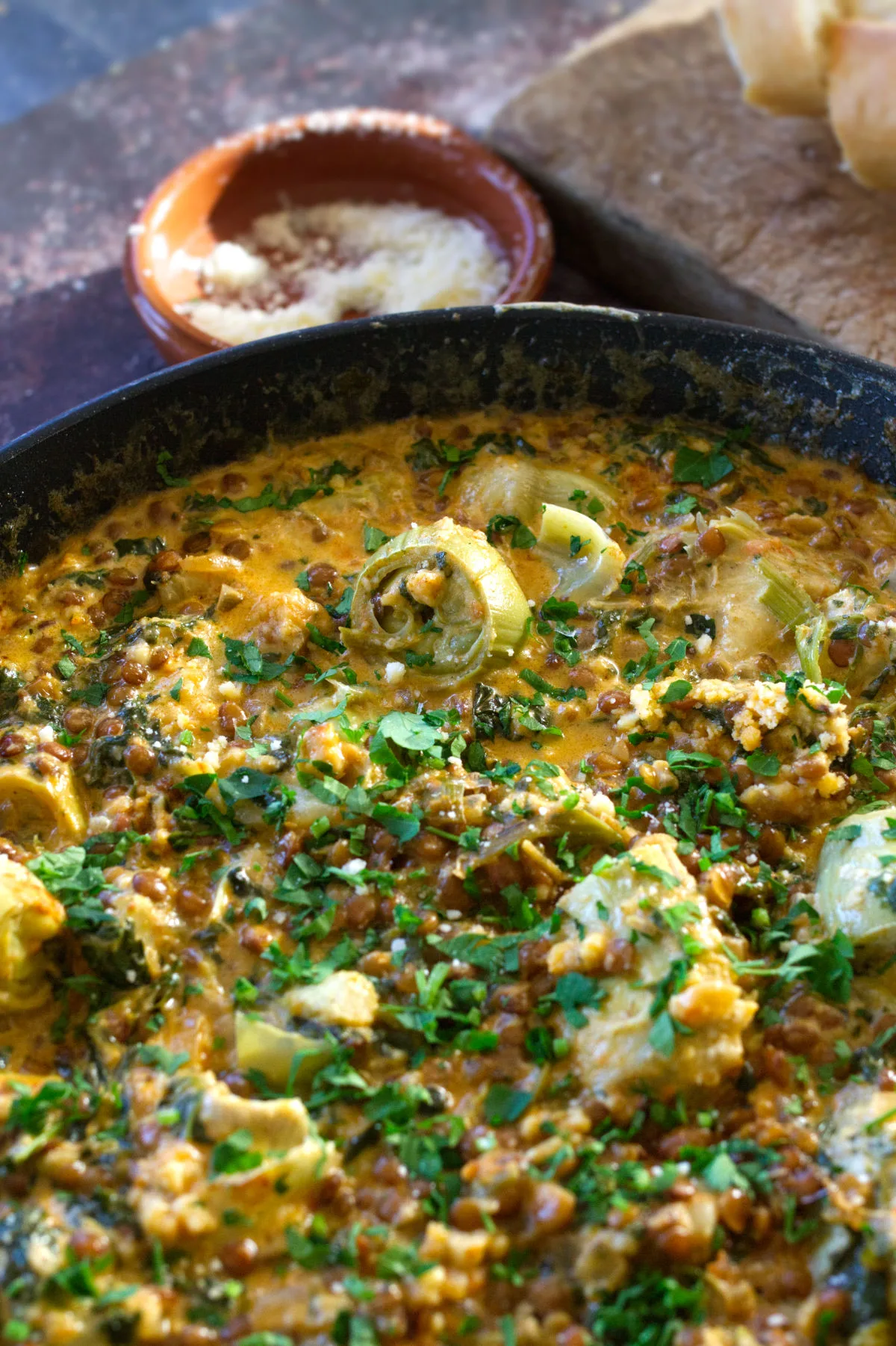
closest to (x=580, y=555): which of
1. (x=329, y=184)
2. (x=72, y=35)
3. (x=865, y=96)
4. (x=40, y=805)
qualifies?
(x=40, y=805)

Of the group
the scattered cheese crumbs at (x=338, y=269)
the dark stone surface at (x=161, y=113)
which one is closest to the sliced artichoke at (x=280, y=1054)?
the scattered cheese crumbs at (x=338, y=269)

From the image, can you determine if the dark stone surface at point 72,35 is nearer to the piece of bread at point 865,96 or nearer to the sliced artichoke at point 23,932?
the piece of bread at point 865,96

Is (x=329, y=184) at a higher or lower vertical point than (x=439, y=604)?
higher

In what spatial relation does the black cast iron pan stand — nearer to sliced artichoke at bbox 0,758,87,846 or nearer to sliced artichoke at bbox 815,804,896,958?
sliced artichoke at bbox 0,758,87,846

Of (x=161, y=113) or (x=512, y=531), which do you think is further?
(x=161, y=113)

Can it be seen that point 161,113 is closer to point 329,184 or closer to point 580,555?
point 329,184

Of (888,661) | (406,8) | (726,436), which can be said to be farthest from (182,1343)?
(406,8)

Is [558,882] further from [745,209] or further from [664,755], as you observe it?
[745,209]
